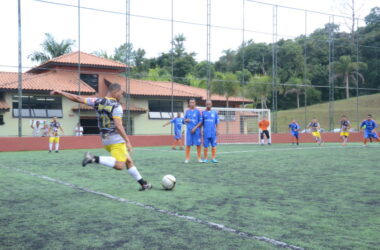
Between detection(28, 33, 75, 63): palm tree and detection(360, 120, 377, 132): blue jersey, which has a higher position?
detection(28, 33, 75, 63): palm tree

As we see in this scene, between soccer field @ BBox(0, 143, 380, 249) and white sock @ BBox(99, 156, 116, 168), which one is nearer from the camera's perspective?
soccer field @ BBox(0, 143, 380, 249)

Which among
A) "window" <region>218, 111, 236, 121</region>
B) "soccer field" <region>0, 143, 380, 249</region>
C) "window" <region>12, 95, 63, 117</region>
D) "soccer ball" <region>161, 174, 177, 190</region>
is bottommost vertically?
"soccer field" <region>0, 143, 380, 249</region>

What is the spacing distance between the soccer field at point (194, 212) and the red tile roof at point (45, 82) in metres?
21.4

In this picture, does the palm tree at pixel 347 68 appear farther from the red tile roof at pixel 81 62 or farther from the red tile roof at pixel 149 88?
the red tile roof at pixel 81 62

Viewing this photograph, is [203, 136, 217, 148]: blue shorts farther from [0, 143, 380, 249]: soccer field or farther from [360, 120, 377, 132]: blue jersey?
[360, 120, 377, 132]: blue jersey

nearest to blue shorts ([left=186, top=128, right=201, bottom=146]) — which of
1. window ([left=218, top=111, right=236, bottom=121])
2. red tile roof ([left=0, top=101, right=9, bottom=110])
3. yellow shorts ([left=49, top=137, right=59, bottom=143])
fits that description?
yellow shorts ([left=49, top=137, right=59, bottom=143])

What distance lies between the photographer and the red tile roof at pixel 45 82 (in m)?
28.3

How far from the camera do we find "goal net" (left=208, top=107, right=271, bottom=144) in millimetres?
26375

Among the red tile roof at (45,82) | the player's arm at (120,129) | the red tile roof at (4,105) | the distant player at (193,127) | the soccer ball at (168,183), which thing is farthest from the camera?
the red tile roof at (45,82)

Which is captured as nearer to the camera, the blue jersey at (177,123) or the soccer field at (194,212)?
the soccer field at (194,212)

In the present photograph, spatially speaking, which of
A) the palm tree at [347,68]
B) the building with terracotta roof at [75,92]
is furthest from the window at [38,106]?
the palm tree at [347,68]

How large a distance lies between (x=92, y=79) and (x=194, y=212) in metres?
29.7

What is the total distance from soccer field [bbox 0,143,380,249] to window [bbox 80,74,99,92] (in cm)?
2492

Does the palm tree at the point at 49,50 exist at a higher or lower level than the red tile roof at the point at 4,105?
higher
